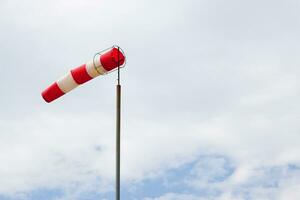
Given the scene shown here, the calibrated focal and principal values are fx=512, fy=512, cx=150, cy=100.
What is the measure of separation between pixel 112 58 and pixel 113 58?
3 centimetres

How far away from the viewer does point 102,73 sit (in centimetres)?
1506

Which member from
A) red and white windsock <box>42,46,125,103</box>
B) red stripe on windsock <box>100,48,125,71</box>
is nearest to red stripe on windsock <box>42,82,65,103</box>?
red and white windsock <box>42,46,125,103</box>

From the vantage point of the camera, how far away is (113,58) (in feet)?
48.1

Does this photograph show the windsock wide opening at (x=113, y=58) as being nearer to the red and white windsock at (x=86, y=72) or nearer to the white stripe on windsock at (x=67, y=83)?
the red and white windsock at (x=86, y=72)

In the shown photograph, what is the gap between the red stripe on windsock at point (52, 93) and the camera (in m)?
16.1

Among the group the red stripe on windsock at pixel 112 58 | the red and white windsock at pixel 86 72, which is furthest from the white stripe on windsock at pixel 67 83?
the red stripe on windsock at pixel 112 58

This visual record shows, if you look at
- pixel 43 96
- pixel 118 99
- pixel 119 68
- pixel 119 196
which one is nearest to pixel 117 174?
pixel 119 196

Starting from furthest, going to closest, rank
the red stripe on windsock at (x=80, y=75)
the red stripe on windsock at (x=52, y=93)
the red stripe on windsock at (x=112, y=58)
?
the red stripe on windsock at (x=52, y=93), the red stripe on windsock at (x=80, y=75), the red stripe on windsock at (x=112, y=58)

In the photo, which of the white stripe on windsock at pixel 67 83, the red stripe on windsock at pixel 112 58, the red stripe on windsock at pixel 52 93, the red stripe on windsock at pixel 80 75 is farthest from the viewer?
the red stripe on windsock at pixel 52 93

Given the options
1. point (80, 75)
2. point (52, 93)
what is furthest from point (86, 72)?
point (52, 93)

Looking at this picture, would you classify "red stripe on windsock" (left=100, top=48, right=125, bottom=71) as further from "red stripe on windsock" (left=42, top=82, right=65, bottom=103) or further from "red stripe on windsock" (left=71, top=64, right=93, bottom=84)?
"red stripe on windsock" (left=42, top=82, right=65, bottom=103)

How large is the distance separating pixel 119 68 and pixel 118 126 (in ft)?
6.31

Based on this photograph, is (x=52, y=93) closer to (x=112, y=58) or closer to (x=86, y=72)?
(x=86, y=72)

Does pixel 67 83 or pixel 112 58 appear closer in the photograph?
pixel 112 58
